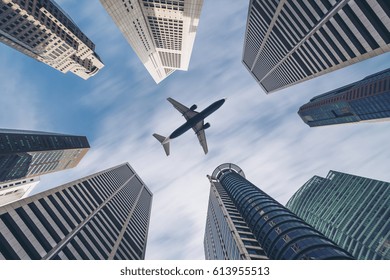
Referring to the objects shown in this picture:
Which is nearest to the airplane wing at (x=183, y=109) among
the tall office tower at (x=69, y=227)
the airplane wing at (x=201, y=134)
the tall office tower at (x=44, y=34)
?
the airplane wing at (x=201, y=134)

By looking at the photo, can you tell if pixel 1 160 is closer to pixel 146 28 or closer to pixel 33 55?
pixel 33 55

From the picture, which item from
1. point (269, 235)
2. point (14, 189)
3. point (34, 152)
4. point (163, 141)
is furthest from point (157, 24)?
point (14, 189)

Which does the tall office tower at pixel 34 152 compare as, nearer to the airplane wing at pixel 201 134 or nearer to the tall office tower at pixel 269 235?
the airplane wing at pixel 201 134

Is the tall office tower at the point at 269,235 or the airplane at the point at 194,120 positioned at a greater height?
the airplane at the point at 194,120

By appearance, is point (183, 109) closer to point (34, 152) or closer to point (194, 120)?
point (194, 120)

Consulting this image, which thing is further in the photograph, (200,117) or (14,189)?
(14,189)

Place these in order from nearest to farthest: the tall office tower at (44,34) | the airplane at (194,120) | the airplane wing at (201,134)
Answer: the airplane at (194,120), the airplane wing at (201,134), the tall office tower at (44,34)
